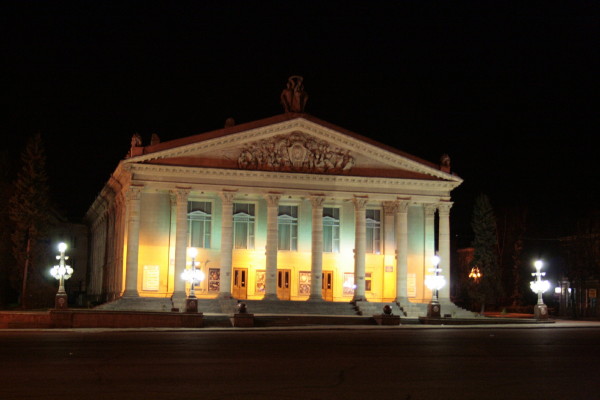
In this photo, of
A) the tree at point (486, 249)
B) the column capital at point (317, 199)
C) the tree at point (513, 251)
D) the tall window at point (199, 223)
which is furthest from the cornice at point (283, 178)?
the tree at point (513, 251)

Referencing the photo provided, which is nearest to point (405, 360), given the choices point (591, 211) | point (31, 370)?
point (31, 370)

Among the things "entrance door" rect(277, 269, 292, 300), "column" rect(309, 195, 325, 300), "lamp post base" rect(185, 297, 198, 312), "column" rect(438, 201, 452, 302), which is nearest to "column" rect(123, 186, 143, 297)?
"lamp post base" rect(185, 297, 198, 312)

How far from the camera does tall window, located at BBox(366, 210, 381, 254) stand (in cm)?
6525

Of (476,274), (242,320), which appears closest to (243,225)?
(242,320)

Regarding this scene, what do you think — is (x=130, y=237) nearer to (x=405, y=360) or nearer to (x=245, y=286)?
(x=245, y=286)

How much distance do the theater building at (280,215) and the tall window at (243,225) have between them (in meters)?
0.08

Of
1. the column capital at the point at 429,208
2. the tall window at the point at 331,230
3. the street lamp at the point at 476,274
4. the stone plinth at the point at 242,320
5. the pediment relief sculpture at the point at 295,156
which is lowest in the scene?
the stone plinth at the point at 242,320

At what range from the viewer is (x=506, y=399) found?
47.1ft

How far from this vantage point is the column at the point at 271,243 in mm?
60156

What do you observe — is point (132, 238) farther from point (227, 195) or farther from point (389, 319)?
point (389, 319)

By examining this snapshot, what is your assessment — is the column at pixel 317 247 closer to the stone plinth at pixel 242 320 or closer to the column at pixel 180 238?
the column at pixel 180 238

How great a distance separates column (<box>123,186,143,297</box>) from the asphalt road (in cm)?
3060

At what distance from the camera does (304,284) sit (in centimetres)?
6425

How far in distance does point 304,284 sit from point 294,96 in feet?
47.1
